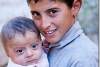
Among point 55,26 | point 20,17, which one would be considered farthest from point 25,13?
point 55,26

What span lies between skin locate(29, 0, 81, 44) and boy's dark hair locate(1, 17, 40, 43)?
30 millimetres

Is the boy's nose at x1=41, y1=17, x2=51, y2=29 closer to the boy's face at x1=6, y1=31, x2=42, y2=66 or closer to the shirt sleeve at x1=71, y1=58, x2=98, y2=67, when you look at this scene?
the boy's face at x1=6, y1=31, x2=42, y2=66

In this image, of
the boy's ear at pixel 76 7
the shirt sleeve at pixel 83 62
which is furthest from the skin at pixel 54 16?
the shirt sleeve at pixel 83 62

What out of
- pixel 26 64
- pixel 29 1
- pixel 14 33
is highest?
pixel 29 1

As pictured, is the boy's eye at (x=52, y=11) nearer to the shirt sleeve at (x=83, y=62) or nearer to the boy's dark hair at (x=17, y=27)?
the boy's dark hair at (x=17, y=27)

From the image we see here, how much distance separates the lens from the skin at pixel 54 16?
142 cm

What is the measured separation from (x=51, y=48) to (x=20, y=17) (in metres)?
0.19

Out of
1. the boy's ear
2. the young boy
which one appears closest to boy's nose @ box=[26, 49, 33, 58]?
the young boy

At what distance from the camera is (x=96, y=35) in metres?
1.49

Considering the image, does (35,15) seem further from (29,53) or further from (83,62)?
(83,62)

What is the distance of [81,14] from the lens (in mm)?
1455

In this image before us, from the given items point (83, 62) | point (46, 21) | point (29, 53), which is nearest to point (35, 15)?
point (46, 21)

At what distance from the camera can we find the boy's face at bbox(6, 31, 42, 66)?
141cm

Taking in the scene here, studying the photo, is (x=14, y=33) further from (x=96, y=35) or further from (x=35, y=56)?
(x=96, y=35)
